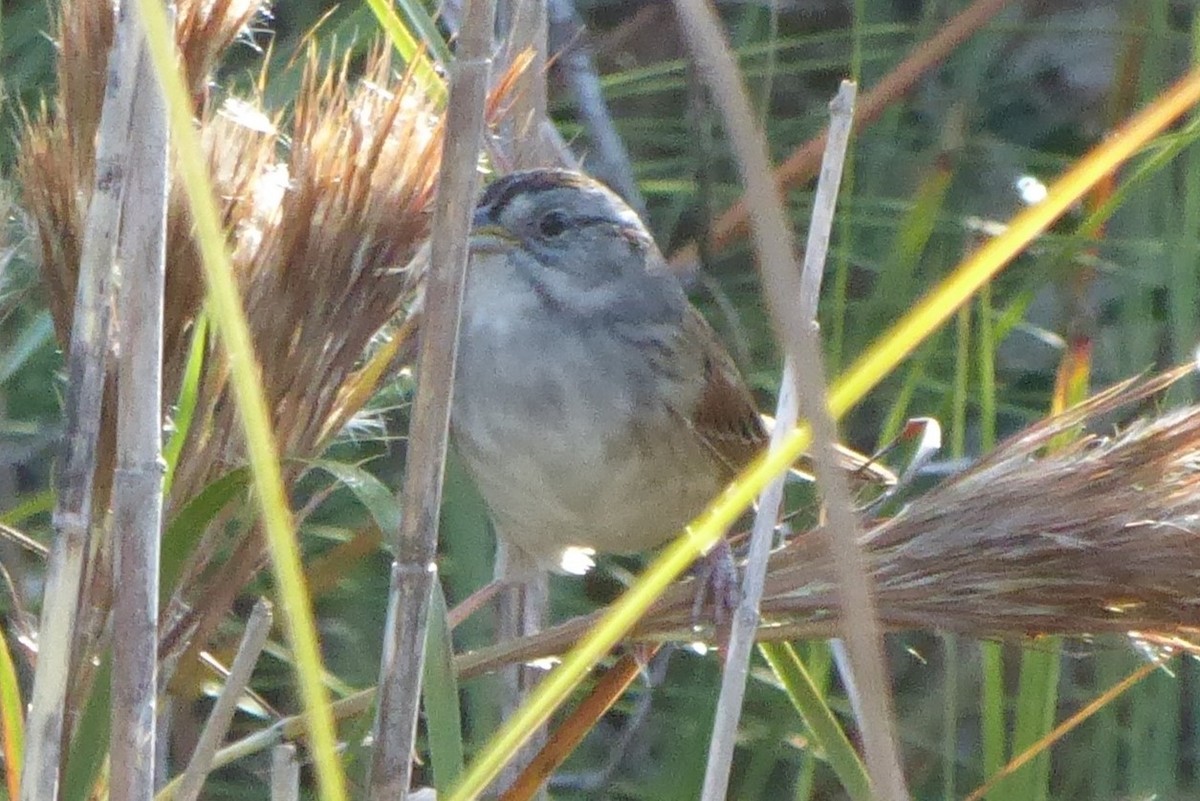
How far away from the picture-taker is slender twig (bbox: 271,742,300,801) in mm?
1004

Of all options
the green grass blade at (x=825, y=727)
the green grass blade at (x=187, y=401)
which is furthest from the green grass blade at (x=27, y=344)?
the green grass blade at (x=825, y=727)

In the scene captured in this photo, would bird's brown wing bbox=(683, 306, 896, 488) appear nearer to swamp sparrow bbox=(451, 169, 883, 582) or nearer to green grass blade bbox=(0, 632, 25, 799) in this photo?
swamp sparrow bbox=(451, 169, 883, 582)

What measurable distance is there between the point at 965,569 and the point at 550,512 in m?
0.64

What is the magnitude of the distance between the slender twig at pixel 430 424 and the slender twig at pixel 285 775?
0.24ft

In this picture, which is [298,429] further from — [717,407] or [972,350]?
[972,350]

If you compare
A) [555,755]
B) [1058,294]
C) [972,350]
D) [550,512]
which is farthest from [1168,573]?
[1058,294]

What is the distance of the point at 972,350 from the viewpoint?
1950 mm

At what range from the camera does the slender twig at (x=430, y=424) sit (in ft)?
2.88

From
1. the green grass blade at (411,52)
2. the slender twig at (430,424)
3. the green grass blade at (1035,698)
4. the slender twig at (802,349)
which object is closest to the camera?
the slender twig at (802,349)

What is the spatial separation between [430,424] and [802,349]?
269 mm

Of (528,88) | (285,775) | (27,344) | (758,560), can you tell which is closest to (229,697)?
(285,775)

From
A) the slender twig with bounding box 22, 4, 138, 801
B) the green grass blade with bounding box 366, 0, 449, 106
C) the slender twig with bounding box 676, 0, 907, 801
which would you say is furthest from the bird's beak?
the slender twig with bounding box 676, 0, 907, 801

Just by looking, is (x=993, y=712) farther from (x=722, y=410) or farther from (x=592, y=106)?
(x=592, y=106)

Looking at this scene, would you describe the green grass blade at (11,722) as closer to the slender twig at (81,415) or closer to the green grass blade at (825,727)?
the slender twig at (81,415)
